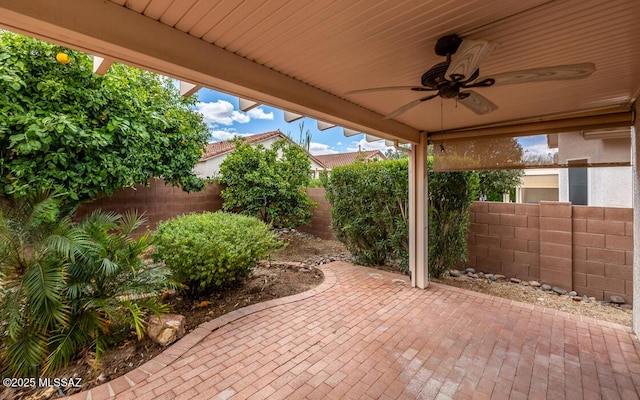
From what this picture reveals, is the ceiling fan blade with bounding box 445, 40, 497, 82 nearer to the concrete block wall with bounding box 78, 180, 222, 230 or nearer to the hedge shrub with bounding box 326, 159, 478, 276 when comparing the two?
the hedge shrub with bounding box 326, 159, 478, 276

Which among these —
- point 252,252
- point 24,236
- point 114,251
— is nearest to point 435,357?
point 252,252

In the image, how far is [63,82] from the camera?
4.18 metres

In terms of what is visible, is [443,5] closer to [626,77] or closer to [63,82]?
[626,77]

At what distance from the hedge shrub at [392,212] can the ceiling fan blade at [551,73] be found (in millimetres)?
3191

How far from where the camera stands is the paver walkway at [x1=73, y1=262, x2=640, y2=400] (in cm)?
229

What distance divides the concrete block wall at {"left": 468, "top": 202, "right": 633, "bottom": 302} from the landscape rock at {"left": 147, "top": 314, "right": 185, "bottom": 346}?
16.7 ft

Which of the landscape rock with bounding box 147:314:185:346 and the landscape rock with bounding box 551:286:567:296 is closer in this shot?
the landscape rock with bounding box 147:314:185:346

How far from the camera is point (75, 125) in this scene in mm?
4148

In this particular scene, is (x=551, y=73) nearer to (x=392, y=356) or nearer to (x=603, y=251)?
(x=392, y=356)

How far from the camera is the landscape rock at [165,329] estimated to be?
2.87 meters

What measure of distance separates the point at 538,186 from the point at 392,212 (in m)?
8.50

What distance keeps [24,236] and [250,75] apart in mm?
2616

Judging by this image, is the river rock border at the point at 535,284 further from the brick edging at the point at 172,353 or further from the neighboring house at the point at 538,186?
the neighboring house at the point at 538,186

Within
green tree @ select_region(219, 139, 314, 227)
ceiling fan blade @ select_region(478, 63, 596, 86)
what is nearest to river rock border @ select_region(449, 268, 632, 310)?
green tree @ select_region(219, 139, 314, 227)
